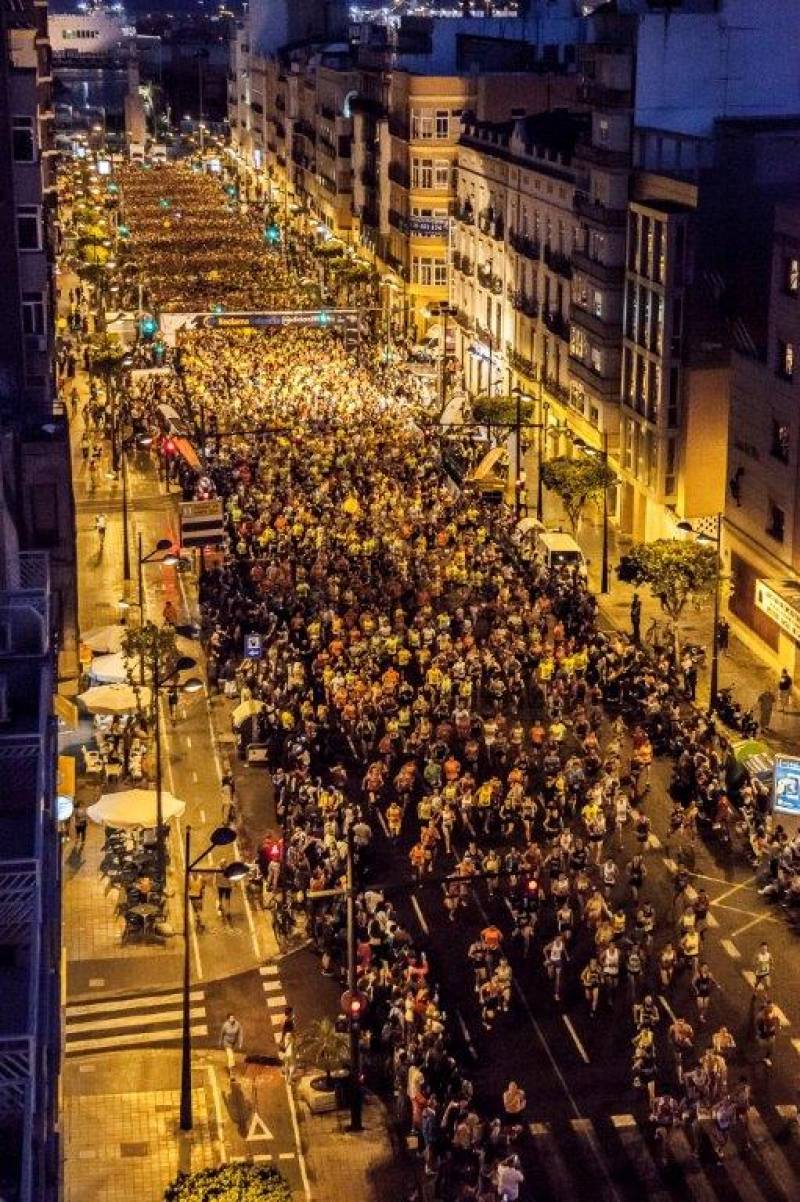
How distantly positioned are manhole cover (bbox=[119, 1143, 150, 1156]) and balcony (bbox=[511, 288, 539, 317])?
214 feet

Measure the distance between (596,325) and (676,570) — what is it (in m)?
23.3

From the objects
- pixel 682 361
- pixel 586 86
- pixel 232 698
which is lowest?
pixel 232 698

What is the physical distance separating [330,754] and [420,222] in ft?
250

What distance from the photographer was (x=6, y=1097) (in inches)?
775

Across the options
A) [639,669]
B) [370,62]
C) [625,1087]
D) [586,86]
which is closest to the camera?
[625,1087]

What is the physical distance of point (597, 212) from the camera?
263 ft

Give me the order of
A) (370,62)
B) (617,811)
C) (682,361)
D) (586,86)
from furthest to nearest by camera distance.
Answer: (370,62), (586,86), (682,361), (617,811)

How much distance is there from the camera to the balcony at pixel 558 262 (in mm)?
88250

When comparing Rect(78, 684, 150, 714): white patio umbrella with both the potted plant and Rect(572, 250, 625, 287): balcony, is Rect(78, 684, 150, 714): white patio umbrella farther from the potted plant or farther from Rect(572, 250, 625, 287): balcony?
Rect(572, 250, 625, 287): balcony

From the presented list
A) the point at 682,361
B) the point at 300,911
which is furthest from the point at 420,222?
the point at 300,911

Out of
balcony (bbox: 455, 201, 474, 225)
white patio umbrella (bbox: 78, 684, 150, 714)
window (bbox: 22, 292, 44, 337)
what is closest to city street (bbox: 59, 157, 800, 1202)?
white patio umbrella (bbox: 78, 684, 150, 714)

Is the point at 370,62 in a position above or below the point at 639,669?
above

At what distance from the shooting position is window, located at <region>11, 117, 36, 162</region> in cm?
6269

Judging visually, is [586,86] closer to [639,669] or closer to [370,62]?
[639,669]
